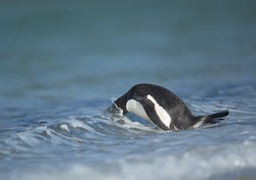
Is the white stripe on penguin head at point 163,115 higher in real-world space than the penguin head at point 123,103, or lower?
lower

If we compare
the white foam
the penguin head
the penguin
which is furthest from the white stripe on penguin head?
the white foam

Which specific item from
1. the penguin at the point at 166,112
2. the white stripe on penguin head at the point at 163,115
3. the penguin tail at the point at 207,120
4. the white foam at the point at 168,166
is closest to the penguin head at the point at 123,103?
the penguin at the point at 166,112

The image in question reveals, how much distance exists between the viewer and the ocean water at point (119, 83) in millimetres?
4999

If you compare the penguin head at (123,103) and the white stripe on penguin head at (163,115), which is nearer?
the white stripe on penguin head at (163,115)

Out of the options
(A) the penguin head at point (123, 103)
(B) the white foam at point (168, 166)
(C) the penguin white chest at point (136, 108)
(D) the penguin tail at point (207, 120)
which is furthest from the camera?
(A) the penguin head at point (123, 103)

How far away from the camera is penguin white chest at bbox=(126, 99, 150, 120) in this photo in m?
6.40

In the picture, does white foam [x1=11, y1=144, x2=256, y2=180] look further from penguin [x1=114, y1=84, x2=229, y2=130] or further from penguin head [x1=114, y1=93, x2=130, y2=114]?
penguin head [x1=114, y1=93, x2=130, y2=114]

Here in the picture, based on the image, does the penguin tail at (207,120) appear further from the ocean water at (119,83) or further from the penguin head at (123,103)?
the penguin head at (123,103)

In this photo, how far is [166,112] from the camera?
6191mm

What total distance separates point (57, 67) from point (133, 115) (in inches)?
369

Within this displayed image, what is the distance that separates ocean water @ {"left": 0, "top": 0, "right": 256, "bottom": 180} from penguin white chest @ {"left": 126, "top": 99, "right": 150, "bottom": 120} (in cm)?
9

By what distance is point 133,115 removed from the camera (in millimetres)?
6727

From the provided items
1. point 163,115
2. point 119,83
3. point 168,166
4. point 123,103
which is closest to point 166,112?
point 163,115

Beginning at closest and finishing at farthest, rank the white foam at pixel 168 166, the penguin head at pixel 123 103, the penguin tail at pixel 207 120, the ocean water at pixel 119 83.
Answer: the white foam at pixel 168 166, the ocean water at pixel 119 83, the penguin tail at pixel 207 120, the penguin head at pixel 123 103
